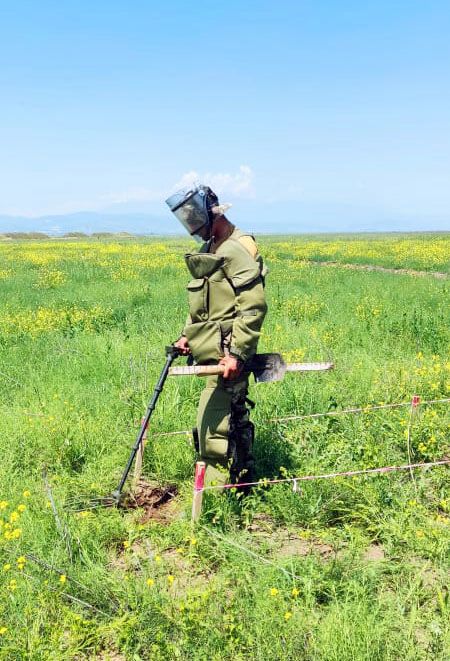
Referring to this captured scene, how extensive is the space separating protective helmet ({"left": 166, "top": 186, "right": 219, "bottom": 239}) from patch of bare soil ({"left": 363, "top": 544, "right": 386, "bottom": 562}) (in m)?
2.39

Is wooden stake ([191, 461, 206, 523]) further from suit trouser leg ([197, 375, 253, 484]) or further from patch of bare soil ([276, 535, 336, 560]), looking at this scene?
patch of bare soil ([276, 535, 336, 560])

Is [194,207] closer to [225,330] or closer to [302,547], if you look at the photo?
[225,330]

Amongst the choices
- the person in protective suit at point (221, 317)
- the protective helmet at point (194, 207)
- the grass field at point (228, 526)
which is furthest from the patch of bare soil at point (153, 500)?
the protective helmet at point (194, 207)

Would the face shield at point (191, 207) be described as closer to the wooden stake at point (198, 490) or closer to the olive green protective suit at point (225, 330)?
the olive green protective suit at point (225, 330)

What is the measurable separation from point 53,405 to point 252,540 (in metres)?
2.71

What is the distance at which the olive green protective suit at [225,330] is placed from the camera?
3395 millimetres

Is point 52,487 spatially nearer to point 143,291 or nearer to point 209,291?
point 209,291

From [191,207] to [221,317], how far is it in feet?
2.51

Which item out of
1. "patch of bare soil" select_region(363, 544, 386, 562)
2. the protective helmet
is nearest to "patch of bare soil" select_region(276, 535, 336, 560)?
"patch of bare soil" select_region(363, 544, 386, 562)

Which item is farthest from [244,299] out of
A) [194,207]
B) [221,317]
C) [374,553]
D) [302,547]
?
[374,553]

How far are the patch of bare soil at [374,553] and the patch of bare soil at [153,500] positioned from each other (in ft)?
4.56

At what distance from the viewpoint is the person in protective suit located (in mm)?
3393

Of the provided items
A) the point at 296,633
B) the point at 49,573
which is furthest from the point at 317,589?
the point at 49,573

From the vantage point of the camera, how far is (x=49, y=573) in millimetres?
2975
